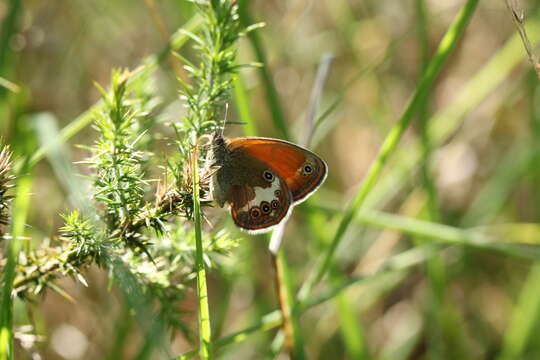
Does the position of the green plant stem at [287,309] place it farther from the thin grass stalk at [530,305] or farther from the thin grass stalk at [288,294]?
the thin grass stalk at [530,305]

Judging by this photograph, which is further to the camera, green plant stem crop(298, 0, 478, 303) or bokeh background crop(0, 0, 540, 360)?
bokeh background crop(0, 0, 540, 360)

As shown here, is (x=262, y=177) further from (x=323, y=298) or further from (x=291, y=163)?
(x=323, y=298)

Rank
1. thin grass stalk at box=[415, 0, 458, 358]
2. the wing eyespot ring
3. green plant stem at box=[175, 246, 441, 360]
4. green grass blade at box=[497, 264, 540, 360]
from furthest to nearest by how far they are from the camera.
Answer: green grass blade at box=[497, 264, 540, 360] → thin grass stalk at box=[415, 0, 458, 358] → the wing eyespot ring → green plant stem at box=[175, 246, 441, 360]

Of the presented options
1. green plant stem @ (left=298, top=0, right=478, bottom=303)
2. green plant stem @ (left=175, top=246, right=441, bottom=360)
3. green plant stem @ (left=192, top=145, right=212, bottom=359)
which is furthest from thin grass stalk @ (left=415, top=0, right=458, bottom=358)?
green plant stem @ (left=192, top=145, right=212, bottom=359)

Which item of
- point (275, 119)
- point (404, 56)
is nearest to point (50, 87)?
point (275, 119)

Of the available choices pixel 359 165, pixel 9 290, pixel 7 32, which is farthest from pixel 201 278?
pixel 359 165

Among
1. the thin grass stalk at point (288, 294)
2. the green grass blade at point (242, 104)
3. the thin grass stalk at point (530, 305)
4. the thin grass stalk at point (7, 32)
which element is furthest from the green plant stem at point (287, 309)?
the thin grass stalk at point (530, 305)

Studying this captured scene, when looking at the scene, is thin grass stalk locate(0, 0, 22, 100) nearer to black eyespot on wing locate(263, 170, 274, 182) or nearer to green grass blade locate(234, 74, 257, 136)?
green grass blade locate(234, 74, 257, 136)
